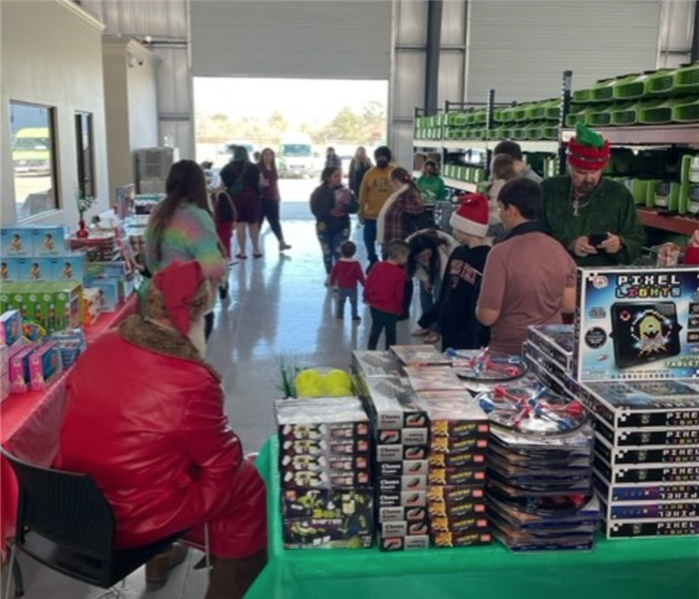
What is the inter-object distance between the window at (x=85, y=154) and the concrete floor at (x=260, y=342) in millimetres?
1880

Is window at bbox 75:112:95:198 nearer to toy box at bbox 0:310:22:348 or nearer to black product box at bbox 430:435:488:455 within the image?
toy box at bbox 0:310:22:348

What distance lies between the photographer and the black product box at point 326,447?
179 cm

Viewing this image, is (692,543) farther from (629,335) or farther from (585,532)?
(629,335)

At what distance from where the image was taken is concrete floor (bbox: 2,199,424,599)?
304 cm

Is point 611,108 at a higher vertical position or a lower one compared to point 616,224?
higher

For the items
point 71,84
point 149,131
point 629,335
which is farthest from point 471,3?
point 629,335

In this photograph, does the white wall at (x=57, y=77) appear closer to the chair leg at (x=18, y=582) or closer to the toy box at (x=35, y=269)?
the toy box at (x=35, y=269)

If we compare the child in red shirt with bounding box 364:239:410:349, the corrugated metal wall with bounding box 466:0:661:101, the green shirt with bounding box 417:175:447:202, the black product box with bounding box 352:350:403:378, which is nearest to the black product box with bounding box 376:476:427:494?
the black product box with bounding box 352:350:403:378

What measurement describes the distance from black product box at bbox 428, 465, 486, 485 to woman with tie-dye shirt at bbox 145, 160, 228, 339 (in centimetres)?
257

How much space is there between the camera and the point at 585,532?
6.06ft

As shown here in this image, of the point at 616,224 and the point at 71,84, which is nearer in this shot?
the point at 616,224

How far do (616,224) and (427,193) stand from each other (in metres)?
5.58

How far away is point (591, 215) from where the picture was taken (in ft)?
11.8

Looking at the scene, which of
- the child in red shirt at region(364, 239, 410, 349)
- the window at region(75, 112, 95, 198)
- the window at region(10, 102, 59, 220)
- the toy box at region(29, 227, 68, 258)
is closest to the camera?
the toy box at region(29, 227, 68, 258)
